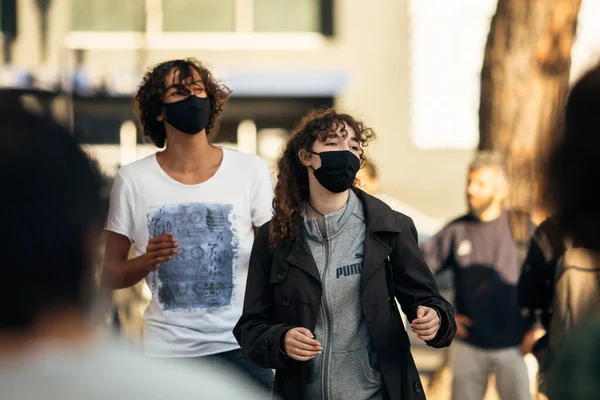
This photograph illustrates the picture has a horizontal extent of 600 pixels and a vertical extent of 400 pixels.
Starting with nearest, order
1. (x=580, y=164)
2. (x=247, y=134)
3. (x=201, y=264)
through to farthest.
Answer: (x=580, y=164) → (x=201, y=264) → (x=247, y=134)

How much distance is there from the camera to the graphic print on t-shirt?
4625 mm

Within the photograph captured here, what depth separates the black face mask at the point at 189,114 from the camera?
4.77m

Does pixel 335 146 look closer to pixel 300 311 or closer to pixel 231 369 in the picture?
pixel 300 311

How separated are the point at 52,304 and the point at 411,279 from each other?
241 centimetres

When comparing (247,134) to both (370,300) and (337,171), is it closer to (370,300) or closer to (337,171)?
(337,171)

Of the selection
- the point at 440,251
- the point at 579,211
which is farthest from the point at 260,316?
the point at 440,251

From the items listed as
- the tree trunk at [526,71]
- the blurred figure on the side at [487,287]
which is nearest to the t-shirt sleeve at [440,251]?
the blurred figure on the side at [487,287]

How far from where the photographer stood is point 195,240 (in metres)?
4.65

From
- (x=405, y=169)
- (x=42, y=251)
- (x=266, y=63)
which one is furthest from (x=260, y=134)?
(x=42, y=251)


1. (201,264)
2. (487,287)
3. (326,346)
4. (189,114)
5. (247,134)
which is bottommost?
(487,287)

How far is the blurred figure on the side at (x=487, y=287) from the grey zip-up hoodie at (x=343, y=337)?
10.7 ft

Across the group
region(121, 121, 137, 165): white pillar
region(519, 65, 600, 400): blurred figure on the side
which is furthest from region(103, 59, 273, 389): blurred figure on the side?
region(121, 121, 137, 165): white pillar

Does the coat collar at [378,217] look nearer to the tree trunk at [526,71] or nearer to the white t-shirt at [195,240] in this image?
the white t-shirt at [195,240]

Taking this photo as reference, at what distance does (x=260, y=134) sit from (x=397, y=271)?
15.0 metres
